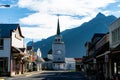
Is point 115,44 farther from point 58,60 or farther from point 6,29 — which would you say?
point 58,60

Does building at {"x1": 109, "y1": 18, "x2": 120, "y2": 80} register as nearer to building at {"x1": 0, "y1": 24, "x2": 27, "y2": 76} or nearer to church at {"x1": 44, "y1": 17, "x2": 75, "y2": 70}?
building at {"x1": 0, "y1": 24, "x2": 27, "y2": 76}

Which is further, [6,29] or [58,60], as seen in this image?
[58,60]

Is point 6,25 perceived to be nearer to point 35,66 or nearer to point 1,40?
point 1,40

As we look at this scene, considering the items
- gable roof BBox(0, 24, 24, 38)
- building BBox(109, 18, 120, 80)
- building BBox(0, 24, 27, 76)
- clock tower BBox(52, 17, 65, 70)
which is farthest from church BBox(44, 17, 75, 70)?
building BBox(109, 18, 120, 80)

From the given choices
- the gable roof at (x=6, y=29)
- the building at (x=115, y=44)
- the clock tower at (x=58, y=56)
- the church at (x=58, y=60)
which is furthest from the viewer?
the church at (x=58, y=60)

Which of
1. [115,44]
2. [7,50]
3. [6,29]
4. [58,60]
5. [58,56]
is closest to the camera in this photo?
[115,44]

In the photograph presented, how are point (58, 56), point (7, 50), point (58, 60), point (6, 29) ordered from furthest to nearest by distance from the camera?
point (58, 56)
point (58, 60)
point (6, 29)
point (7, 50)

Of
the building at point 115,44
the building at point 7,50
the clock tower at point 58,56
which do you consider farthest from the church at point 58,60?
the building at point 115,44

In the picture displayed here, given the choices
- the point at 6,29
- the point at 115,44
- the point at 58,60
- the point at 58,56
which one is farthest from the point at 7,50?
the point at 58,56

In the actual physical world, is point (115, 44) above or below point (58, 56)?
above

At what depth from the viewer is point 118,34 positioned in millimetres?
42688

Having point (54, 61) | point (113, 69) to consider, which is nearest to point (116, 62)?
point (113, 69)

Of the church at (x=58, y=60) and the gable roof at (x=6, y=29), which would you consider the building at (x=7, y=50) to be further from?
the church at (x=58, y=60)

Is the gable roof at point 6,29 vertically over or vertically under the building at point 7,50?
over
